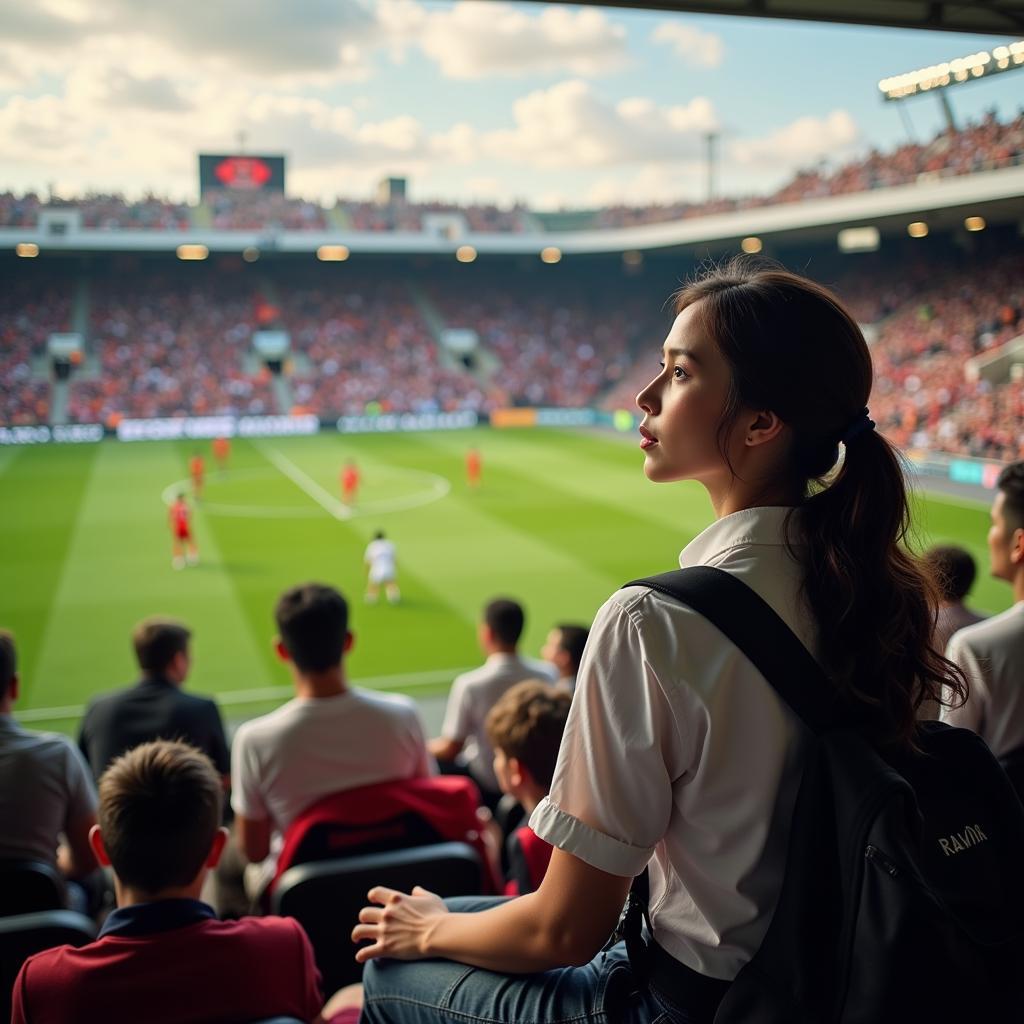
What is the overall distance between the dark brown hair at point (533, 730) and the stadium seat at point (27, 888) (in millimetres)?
1598

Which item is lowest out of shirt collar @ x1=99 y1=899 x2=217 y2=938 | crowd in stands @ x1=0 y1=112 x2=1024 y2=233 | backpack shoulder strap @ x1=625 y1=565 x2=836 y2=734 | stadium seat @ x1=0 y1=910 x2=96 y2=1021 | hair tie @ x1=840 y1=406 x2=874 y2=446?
stadium seat @ x1=0 y1=910 x2=96 y2=1021

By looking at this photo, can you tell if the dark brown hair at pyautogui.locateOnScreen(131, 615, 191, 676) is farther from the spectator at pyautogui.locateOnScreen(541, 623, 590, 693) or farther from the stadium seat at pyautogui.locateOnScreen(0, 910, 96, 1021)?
the stadium seat at pyautogui.locateOnScreen(0, 910, 96, 1021)

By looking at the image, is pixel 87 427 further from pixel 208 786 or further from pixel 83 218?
pixel 208 786

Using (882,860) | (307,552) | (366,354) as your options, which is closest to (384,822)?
(882,860)

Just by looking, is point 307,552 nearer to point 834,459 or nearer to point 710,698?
point 834,459

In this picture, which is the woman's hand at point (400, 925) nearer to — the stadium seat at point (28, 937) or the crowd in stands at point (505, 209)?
the stadium seat at point (28, 937)

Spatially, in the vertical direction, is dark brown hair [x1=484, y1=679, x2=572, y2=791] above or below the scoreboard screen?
below

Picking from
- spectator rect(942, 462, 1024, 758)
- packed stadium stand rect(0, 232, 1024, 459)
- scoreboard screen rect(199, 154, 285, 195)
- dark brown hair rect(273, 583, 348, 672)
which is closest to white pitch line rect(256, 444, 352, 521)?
packed stadium stand rect(0, 232, 1024, 459)

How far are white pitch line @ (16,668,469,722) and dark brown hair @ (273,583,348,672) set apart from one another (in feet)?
19.6

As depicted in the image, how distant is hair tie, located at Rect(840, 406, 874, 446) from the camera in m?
1.94

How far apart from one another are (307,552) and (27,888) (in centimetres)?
1323

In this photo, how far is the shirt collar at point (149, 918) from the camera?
2.28 meters

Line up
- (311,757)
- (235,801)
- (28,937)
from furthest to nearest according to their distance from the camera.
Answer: (235,801), (311,757), (28,937)

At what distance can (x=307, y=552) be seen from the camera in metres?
16.6
